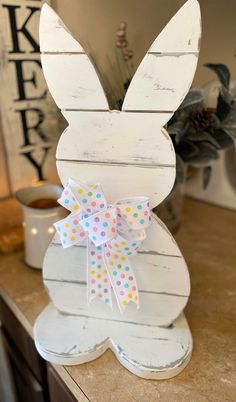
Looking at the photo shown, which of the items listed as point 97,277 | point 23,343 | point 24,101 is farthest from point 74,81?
point 23,343

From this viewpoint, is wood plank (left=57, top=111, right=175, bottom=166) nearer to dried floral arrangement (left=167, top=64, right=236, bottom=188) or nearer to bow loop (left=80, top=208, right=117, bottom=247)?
bow loop (left=80, top=208, right=117, bottom=247)

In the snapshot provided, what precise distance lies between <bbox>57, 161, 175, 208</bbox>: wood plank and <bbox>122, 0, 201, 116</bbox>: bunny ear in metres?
0.09

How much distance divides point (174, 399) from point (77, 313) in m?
0.22

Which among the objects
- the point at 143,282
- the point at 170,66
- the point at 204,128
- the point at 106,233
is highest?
the point at 170,66

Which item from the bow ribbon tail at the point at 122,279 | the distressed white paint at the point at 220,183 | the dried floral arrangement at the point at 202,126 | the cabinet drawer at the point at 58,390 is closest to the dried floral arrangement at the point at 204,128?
the dried floral arrangement at the point at 202,126

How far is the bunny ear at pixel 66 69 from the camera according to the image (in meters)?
0.45

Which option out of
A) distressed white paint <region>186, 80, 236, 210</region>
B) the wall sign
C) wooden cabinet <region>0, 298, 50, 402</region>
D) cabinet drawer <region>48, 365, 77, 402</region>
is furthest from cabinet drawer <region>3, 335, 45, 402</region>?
distressed white paint <region>186, 80, 236, 210</region>

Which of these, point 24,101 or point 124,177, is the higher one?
point 24,101

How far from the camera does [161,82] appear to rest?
44cm

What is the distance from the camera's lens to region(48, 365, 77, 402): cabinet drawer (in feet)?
1.77

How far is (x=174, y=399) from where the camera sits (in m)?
0.49

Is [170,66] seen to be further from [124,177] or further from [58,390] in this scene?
[58,390]

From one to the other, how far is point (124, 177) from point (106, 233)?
0.30 ft

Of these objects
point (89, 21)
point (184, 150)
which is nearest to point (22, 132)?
point (89, 21)
